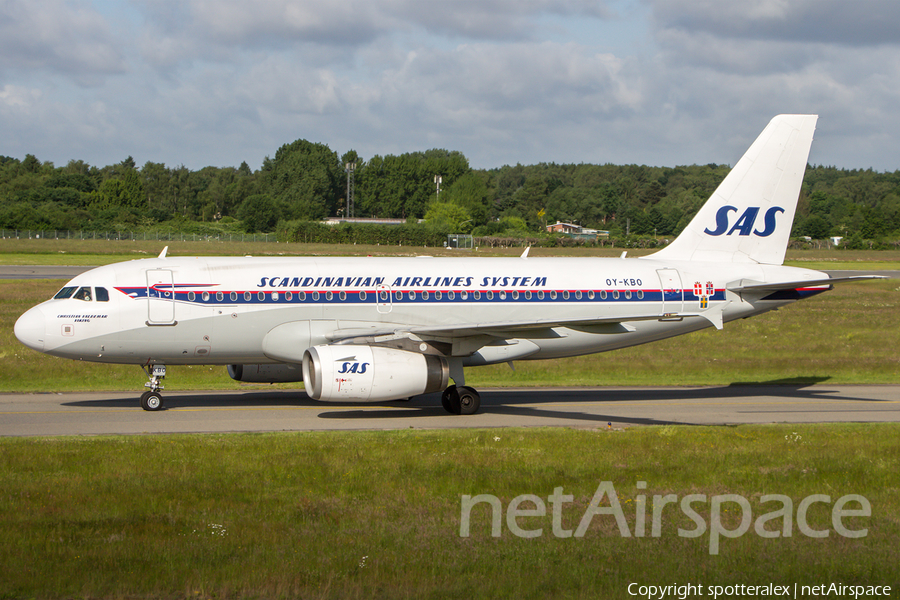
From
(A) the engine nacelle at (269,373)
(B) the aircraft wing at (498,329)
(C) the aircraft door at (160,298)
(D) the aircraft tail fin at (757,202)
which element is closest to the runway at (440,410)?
(A) the engine nacelle at (269,373)

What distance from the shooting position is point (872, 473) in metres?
15.3

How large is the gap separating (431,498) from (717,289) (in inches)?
619

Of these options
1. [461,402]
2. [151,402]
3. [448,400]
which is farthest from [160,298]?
[461,402]

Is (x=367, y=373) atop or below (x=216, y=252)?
below

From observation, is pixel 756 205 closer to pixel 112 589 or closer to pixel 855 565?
pixel 855 565

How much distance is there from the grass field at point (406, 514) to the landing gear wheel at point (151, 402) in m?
4.57

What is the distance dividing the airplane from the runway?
39.3 inches

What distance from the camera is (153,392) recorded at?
75.6 ft

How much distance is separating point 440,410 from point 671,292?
7.76 metres

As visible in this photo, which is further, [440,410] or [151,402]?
[440,410]

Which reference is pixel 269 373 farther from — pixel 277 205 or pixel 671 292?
pixel 277 205

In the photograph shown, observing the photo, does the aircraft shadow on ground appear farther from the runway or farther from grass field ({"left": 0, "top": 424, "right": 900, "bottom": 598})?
grass field ({"left": 0, "top": 424, "right": 900, "bottom": 598})

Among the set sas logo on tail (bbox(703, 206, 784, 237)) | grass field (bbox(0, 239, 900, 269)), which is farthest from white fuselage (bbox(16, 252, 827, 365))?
grass field (bbox(0, 239, 900, 269))

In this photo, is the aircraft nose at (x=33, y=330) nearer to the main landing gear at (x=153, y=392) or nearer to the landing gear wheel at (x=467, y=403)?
the main landing gear at (x=153, y=392)
